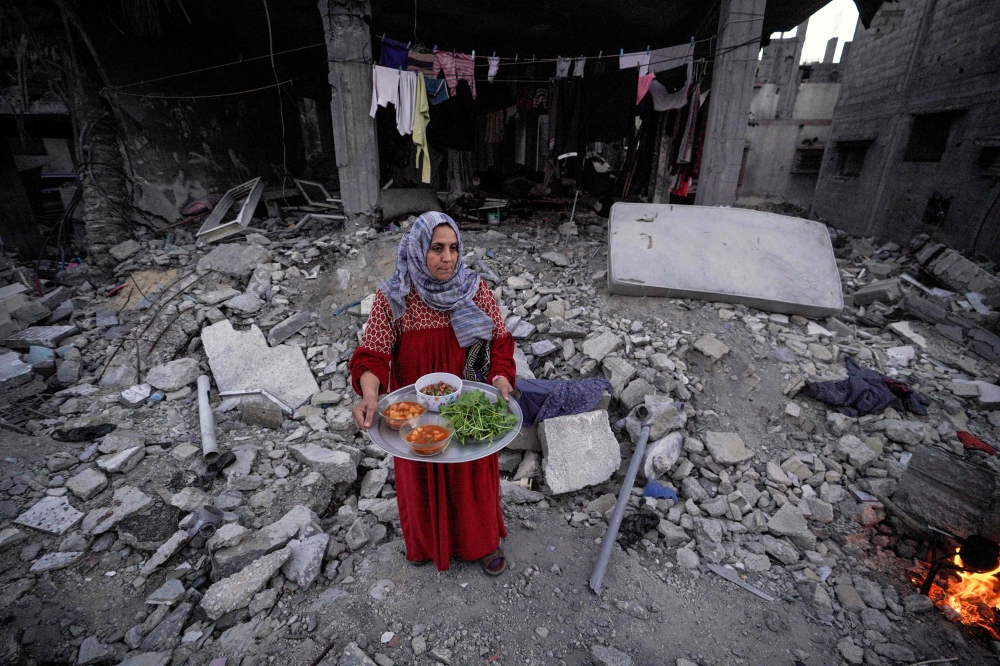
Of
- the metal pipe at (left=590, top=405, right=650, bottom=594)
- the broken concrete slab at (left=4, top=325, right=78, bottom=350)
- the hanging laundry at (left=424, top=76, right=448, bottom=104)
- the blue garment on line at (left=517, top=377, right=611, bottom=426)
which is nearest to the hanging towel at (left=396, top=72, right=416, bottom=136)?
the hanging laundry at (left=424, top=76, right=448, bottom=104)

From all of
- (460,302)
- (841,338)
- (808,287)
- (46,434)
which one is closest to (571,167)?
(808,287)

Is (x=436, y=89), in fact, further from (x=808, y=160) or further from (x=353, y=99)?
(x=808, y=160)

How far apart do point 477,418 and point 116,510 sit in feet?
8.65

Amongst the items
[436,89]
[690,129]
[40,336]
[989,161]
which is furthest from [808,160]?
[40,336]

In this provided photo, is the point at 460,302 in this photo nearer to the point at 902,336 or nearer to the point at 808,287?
the point at 808,287

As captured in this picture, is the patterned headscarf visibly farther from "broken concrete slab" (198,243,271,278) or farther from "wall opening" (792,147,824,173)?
"wall opening" (792,147,824,173)

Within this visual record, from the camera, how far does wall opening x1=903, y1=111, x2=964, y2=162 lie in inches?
345

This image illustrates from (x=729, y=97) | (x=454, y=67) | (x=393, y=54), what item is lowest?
(x=729, y=97)

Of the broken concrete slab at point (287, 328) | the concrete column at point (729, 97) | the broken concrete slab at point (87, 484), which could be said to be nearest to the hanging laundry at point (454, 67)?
the concrete column at point (729, 97)

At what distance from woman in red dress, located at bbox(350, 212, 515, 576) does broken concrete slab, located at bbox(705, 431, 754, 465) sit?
183cm

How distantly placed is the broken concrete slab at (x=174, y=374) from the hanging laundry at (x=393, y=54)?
16.1 ft

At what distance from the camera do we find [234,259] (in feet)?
18.9

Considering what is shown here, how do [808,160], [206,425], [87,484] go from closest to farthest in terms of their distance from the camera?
1. [87,484]
2. [206,425]
3. [808,160]

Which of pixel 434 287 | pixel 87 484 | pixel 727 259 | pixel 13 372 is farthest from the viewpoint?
pixel 727 259
